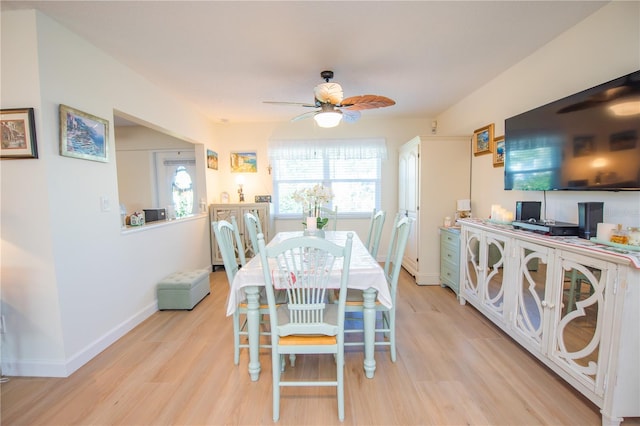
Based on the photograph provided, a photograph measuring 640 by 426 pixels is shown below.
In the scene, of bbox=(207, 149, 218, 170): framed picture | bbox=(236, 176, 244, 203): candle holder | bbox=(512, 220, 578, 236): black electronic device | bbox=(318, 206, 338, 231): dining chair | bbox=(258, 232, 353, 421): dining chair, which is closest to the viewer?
bbox=(258, 232, 353, 421): dining chair

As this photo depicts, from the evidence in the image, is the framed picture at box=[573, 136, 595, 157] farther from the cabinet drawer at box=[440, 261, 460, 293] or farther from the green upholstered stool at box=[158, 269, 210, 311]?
the green upholstered stool at box=[158, 269, 210, 311]

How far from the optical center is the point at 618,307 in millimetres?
1292

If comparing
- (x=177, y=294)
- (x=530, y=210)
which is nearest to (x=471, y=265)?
(x=530, y=210)

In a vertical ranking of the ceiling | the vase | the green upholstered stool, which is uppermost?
the ceiling

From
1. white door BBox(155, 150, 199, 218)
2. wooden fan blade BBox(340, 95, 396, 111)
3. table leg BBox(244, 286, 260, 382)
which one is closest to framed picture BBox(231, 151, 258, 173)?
white door BBox(155, 150, 199, 218)

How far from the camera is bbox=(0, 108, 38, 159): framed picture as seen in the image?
5.54 ft

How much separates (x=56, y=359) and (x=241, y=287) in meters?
1.44

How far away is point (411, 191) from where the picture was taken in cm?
379

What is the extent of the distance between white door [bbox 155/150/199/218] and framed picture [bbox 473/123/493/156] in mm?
4285

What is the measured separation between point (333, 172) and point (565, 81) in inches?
119

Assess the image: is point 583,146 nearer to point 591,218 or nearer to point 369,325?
point 591,218

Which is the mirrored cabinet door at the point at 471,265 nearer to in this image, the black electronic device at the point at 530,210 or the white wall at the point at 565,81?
the black electronic device at the point at 530,210

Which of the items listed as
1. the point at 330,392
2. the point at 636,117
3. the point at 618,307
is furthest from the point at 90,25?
the point at 618,307

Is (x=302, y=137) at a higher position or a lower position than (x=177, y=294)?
higher
